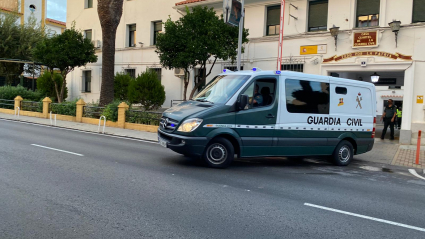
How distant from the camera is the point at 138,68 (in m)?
24.6

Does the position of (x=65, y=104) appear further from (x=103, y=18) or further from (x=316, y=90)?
(x=316, y=90)

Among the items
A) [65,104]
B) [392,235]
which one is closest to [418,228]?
[392,235]

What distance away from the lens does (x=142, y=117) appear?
54.2ft

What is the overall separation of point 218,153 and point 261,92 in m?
1.80

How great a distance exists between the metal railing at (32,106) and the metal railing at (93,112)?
4760mm

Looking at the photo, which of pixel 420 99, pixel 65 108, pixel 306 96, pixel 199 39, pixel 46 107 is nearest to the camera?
pixel 306 96

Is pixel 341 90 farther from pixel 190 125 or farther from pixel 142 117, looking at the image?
pixel 142 117

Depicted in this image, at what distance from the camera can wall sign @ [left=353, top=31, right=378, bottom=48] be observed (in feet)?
49.9

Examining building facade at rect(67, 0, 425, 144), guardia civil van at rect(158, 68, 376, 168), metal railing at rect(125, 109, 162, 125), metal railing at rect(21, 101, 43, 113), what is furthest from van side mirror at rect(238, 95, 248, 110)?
metal railing at rect(21, 101, 43, 113)

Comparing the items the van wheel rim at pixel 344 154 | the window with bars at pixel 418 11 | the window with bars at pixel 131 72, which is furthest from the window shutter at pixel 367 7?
the window with bars at pixel 131 72

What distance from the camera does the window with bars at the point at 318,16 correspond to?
16906 millimetres

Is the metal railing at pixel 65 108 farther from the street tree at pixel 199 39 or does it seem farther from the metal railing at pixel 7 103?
the street tree at pixel 199 39

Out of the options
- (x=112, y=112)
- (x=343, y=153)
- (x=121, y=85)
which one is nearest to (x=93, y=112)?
(x=112, y=112)

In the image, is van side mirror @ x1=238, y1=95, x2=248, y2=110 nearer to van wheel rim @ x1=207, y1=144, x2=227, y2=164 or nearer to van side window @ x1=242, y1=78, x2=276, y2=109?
van side window @ x1=242, y1=78, x2=276, y2=109
